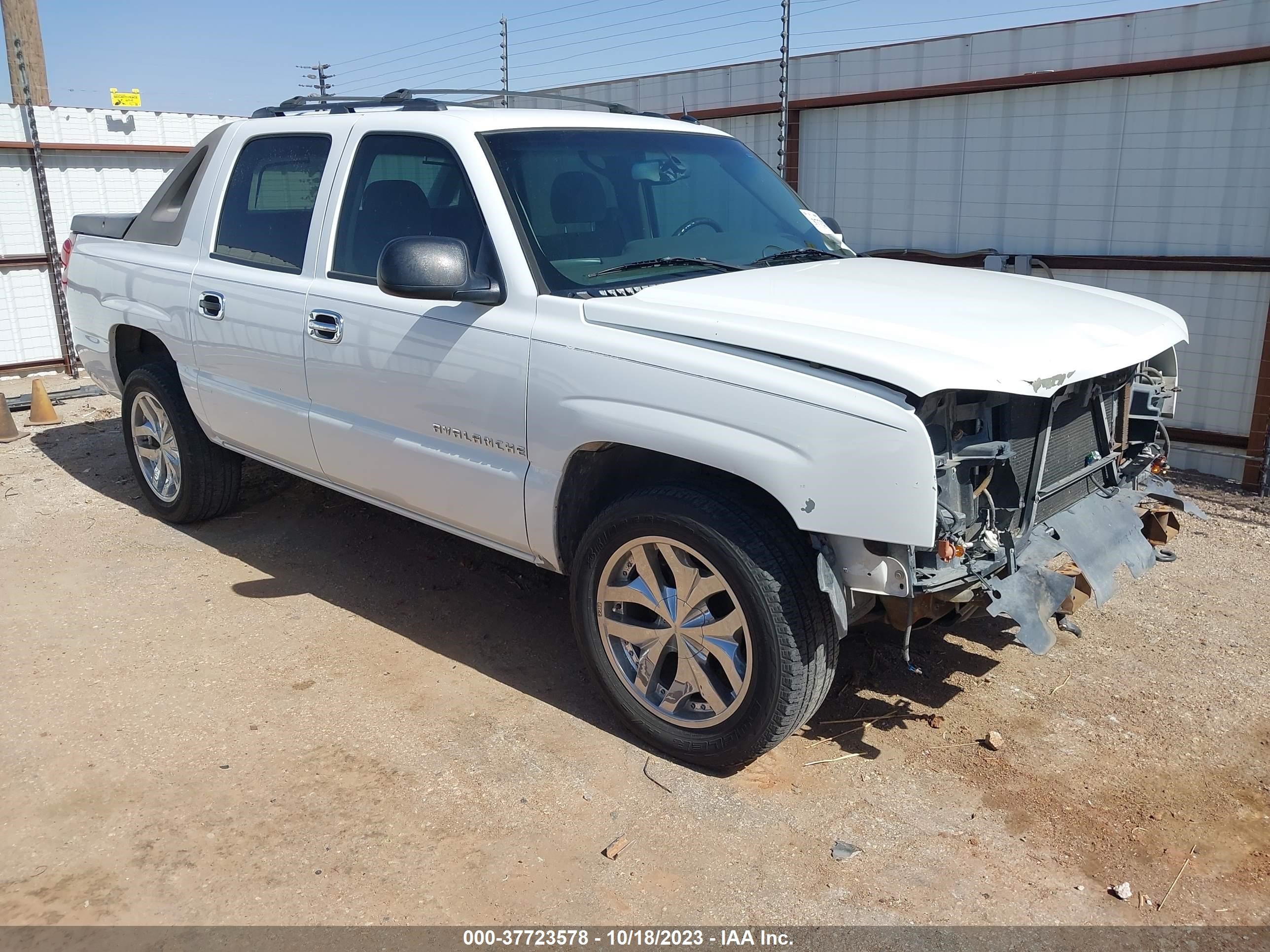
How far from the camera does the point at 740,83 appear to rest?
9305 millimetres

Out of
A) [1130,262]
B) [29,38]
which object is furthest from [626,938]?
[29,38]

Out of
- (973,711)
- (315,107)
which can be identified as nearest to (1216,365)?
(973,711)

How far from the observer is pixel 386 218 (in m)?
4.28

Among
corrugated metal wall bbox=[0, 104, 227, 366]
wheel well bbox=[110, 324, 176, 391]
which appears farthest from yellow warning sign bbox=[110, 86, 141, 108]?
wheel well bbox=[110, 324, 176, 391]

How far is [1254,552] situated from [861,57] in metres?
4.85

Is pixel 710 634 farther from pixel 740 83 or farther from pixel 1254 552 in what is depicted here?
pixel 740 83

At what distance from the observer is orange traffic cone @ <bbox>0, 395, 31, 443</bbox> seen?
26.3ft

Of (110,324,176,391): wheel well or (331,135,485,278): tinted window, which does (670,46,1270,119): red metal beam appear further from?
(110,324,176,391): wheel well

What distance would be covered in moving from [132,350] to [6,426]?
2.79m

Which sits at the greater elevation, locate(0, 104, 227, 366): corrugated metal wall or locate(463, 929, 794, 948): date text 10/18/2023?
locate(0, 104, 227, 366): corrugated metal wall

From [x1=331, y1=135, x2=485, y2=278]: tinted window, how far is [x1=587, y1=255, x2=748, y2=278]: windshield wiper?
501 millimetres

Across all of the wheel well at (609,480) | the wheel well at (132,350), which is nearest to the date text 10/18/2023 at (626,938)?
the wheel well at (609,480)

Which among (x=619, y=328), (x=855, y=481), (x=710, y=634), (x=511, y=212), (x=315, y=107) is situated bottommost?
(x=710, y=634)

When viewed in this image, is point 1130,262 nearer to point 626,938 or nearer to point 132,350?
point 626,938
